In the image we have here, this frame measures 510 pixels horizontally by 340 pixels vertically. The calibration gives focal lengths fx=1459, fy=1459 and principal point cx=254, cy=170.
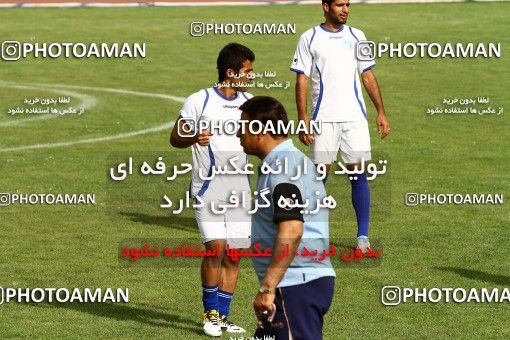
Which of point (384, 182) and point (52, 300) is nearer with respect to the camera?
point (52, 300)

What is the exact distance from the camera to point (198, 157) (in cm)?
1325

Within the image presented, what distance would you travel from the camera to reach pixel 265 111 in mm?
9461

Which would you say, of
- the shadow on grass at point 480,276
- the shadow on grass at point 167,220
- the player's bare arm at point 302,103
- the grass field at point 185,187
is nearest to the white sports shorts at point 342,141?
the player's bare arm at point 302,103

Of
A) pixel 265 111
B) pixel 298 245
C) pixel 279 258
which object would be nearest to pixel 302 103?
pixel 265 111

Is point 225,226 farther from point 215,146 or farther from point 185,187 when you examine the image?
point 185,187

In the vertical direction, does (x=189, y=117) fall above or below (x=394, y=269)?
above

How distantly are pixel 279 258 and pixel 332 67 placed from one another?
25.4 ft

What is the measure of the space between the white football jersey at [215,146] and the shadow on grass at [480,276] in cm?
338

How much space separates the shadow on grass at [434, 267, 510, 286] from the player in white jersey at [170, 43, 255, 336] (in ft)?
10.9

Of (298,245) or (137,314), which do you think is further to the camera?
(137,314)

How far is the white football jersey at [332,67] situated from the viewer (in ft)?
54.7

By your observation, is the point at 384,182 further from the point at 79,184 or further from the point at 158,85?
the point at 158,85

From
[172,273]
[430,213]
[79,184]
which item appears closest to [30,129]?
[79,184]

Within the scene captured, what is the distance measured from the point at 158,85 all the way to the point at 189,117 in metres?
21.8
